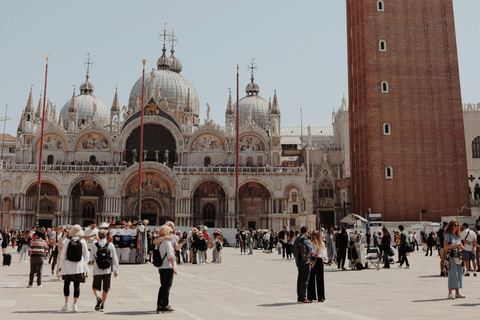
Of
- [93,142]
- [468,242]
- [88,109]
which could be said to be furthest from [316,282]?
[88,109]

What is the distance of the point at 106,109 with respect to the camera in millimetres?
73000

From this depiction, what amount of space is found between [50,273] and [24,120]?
40714 millimetres

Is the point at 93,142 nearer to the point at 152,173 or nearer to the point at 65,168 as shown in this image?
the point at 65,168

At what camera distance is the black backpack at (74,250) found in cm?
1048

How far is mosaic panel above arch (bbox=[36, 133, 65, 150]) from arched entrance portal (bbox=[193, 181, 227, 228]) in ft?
47.6

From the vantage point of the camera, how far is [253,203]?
52688 millimetres

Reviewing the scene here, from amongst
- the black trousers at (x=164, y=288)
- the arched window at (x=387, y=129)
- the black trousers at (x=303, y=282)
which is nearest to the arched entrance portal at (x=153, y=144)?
the arched window at (x=387, y=129)

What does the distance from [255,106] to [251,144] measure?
19180 mm

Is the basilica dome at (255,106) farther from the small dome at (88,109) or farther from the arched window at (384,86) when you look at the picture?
the arched window at (384,86)

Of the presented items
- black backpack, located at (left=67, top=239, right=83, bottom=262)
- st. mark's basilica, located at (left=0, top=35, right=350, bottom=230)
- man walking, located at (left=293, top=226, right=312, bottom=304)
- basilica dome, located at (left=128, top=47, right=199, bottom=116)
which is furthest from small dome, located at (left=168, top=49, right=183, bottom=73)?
man walking, located at (left=293, top=226, right=312, bottom=304)

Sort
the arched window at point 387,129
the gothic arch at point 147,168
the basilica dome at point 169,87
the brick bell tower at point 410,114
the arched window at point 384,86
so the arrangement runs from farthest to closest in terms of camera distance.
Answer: the basilica dome at point 169,87, the gothic arch at point 147,168, the arched window at point 384,86, the arched window at point 387,129, the brick bell tower at point 410,114

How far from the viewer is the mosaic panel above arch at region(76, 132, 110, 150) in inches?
2103

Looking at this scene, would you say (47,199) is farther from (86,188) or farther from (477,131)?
(477,131)

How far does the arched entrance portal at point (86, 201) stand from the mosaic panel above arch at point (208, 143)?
34.3ft
